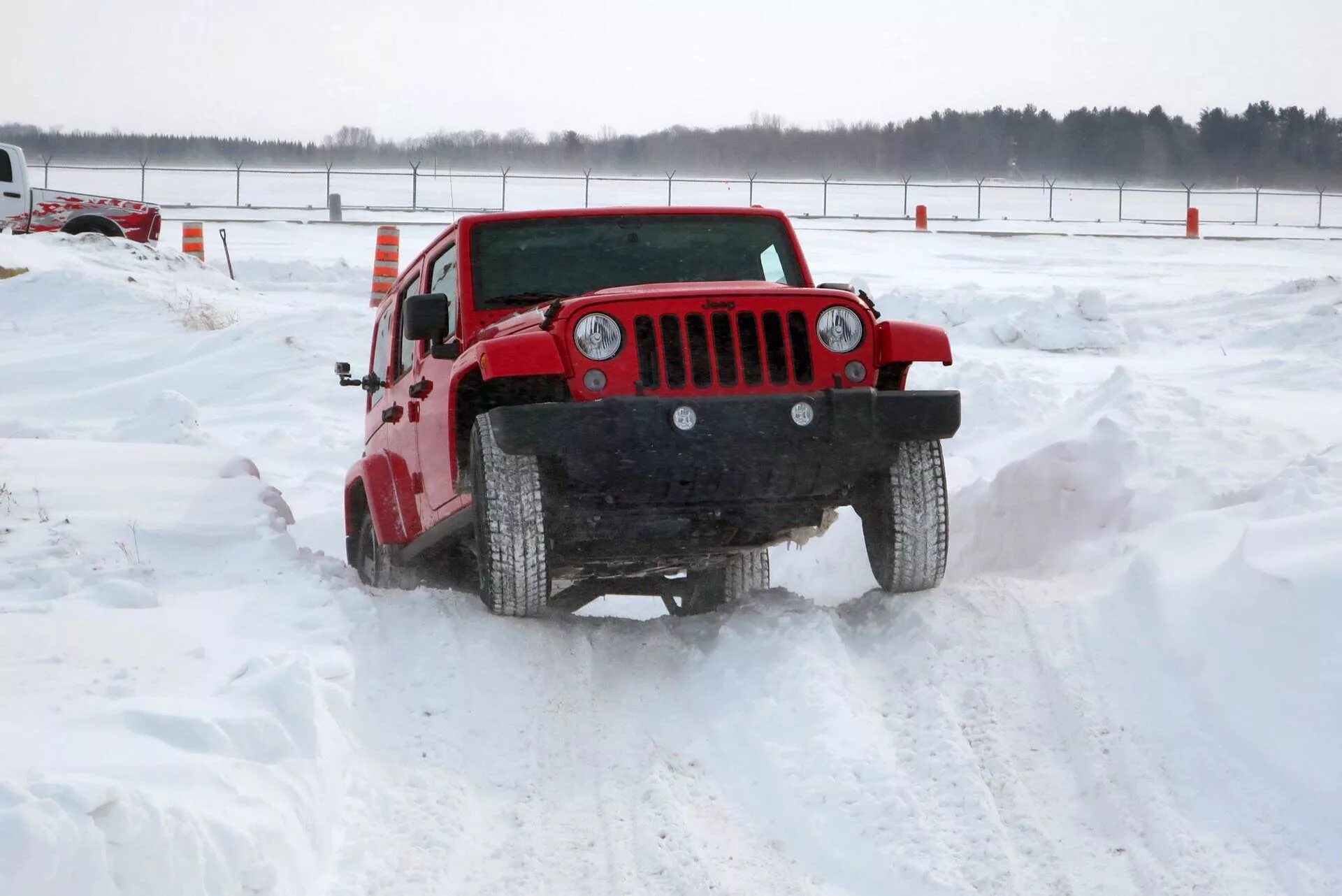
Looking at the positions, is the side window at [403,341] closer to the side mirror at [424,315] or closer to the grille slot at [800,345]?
the side mirror at [424,315]

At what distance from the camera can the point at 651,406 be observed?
4.67 metres

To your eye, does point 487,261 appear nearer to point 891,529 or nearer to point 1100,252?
point 891,529

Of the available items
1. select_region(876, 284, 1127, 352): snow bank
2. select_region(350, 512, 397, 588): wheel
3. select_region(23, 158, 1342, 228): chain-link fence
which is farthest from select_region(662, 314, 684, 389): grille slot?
select_region(23, 158, 1342, 228): chain-link fence

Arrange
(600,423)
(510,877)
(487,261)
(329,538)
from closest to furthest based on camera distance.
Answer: (510,877)
(600,423)
(487,261)
(329,538)

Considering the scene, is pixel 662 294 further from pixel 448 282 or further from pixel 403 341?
pixel 403 341

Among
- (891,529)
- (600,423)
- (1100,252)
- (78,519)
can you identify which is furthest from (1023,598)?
(1100,252)

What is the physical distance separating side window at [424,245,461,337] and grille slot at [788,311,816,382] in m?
1.50

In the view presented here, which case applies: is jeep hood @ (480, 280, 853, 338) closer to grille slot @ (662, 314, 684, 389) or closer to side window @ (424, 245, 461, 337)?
grille slot @ (662, 314, 684, 389)

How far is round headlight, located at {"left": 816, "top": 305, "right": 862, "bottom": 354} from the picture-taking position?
196 inches

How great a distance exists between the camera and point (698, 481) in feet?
16.0

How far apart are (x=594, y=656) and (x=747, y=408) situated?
1.16 metres

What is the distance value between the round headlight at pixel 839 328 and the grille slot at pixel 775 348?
0.50 ft

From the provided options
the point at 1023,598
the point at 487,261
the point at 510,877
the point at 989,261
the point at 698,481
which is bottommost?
the point at 510,877

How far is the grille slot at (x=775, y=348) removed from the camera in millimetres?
4906
